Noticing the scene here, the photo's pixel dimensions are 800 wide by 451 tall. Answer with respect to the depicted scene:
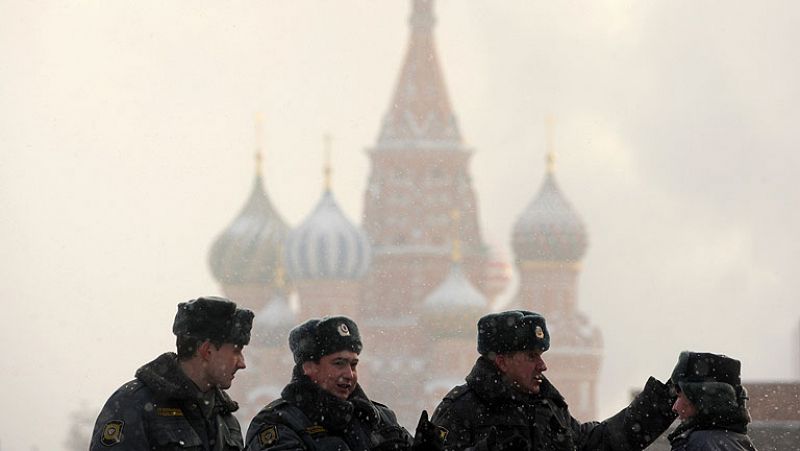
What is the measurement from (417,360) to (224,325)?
208 ft

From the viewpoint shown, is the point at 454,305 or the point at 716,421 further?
the point at 454,305

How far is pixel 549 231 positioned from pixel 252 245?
29.2 feet

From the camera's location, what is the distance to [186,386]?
4977 mm

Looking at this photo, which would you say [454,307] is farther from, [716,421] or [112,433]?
[112,433]

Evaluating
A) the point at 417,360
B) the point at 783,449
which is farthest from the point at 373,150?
the point at 783,449

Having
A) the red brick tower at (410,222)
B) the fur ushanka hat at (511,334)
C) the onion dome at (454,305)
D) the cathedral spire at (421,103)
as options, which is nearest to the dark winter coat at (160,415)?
the fur ushanka hat at (511,334)

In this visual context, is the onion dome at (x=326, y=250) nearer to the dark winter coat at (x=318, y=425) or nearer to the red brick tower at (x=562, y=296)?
the red brick tower at (x=562, y=296)

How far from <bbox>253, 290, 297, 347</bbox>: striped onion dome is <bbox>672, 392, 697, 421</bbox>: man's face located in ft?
197

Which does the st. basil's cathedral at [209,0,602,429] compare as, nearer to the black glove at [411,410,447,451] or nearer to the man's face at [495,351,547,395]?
the man's face at [495,351,547,395]

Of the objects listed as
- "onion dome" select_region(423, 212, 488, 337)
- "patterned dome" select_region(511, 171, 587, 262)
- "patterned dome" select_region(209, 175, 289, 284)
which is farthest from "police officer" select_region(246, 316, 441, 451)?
"patterned dome" select_region(511, 171, 587, 262)

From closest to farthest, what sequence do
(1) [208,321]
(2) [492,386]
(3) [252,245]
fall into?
(1) [208,321] → (2) [492,386] → (3) [252,245]

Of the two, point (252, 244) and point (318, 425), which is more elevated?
point (318, 425)

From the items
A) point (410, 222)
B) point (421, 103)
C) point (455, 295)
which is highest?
point (421, 103)

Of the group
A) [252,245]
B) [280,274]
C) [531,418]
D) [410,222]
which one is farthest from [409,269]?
[531,418]
